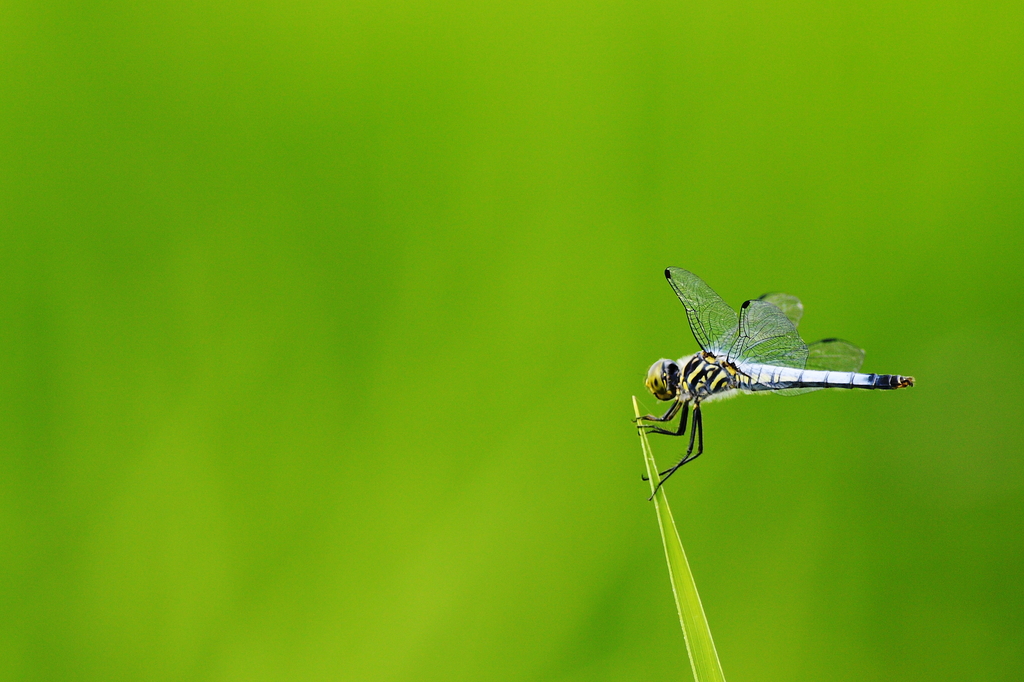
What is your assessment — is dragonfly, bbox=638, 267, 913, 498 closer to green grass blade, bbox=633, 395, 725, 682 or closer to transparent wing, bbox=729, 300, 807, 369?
transparent wing, bbox=729, 300, 807, 369

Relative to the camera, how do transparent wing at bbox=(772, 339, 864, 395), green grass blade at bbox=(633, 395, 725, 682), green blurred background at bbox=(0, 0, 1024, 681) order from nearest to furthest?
→ green grass blade at bbox=(633, 395, 725, 682)
green blurred background at bbox=(0, 0, 1024, 681)
transparent wing at bbox=(772, 339, 864, 395)

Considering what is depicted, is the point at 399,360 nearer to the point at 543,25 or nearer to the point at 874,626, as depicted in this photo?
the point at 543,25

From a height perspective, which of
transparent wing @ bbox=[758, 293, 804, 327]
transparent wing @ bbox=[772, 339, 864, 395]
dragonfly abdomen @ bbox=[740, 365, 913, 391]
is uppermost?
transparent wing @ bbox=[758, 293, 804, 327]

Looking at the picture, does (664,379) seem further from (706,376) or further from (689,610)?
(689,610)

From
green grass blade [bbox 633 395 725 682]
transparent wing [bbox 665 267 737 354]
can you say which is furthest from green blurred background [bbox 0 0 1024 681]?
green grass blade [bbox 633 395 725 682]

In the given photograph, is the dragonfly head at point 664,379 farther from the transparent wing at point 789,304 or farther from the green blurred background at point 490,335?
the transparent wing at point 789,304

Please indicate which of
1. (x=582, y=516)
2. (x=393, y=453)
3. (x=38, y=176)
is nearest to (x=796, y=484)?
(x=582, y=516)

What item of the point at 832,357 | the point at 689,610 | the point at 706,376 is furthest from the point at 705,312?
the point at 689,610
